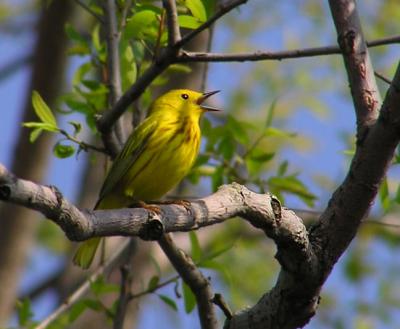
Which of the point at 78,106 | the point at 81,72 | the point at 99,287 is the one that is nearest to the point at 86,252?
the point at 99,287

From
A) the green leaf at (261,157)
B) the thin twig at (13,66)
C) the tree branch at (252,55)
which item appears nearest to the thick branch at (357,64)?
the tree branch at (252,55)

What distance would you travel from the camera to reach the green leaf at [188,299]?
4.27 metres

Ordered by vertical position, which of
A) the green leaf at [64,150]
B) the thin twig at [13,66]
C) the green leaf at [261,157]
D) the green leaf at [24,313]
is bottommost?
the thin twig at [13,66]

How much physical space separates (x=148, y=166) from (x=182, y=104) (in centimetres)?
76

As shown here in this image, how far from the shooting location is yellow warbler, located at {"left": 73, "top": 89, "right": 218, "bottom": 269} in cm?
Result: 444

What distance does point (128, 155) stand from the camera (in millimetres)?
4348

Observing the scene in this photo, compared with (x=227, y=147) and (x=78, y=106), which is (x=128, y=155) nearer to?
(x=78, y=106)

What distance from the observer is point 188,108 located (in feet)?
16.6

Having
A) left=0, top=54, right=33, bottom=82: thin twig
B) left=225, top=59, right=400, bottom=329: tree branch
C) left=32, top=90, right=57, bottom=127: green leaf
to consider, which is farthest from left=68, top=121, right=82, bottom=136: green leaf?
left=0, top=54, right=33, bottom=82: thin twig

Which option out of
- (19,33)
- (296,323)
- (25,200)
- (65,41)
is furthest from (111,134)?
(19,33)

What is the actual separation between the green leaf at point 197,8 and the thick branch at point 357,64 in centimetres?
52

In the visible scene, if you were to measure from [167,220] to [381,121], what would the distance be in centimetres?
81

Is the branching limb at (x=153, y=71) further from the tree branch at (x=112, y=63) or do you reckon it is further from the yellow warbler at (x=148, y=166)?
the yellow warbler at (x=148, y=166)

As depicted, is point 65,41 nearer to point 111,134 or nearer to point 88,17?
point 88,17
